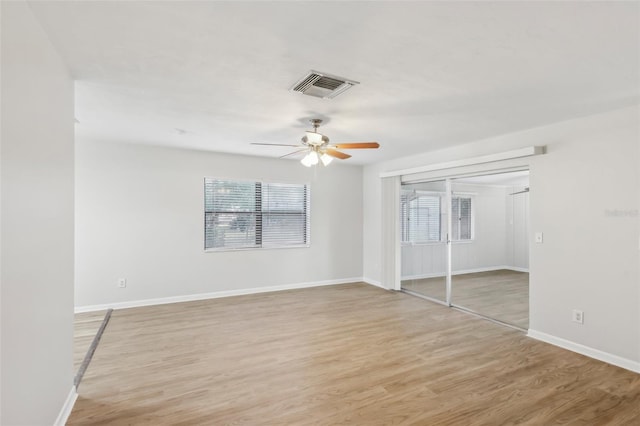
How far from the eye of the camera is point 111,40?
1.88 meters

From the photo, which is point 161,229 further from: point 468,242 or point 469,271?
point 469,271

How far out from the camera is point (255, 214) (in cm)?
564

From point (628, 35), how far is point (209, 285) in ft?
17.8

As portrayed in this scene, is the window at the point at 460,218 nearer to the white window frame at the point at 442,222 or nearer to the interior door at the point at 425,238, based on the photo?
the white window frame at the point at 442,222

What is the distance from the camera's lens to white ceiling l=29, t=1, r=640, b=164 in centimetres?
162

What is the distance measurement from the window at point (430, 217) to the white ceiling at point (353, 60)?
1.91 m

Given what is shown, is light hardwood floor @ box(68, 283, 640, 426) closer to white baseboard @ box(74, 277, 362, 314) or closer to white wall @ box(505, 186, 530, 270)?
white baseboard @ box(74, 277, 362, 314)

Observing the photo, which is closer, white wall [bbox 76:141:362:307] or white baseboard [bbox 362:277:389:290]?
white wall [bbox 76:141:362:307]

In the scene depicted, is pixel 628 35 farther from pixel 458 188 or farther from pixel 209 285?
pixel 209 285

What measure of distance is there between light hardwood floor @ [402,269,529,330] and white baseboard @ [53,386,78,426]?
14.9 feet

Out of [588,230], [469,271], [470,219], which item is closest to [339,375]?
[588,230]

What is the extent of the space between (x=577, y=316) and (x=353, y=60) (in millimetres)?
3386

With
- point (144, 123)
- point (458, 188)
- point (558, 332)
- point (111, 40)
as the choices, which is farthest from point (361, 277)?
point (111, 40)

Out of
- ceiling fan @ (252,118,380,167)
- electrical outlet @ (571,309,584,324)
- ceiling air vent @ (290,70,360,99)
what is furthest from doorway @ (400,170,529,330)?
Answer: ceiling air vent @ (290,70,360,99)
